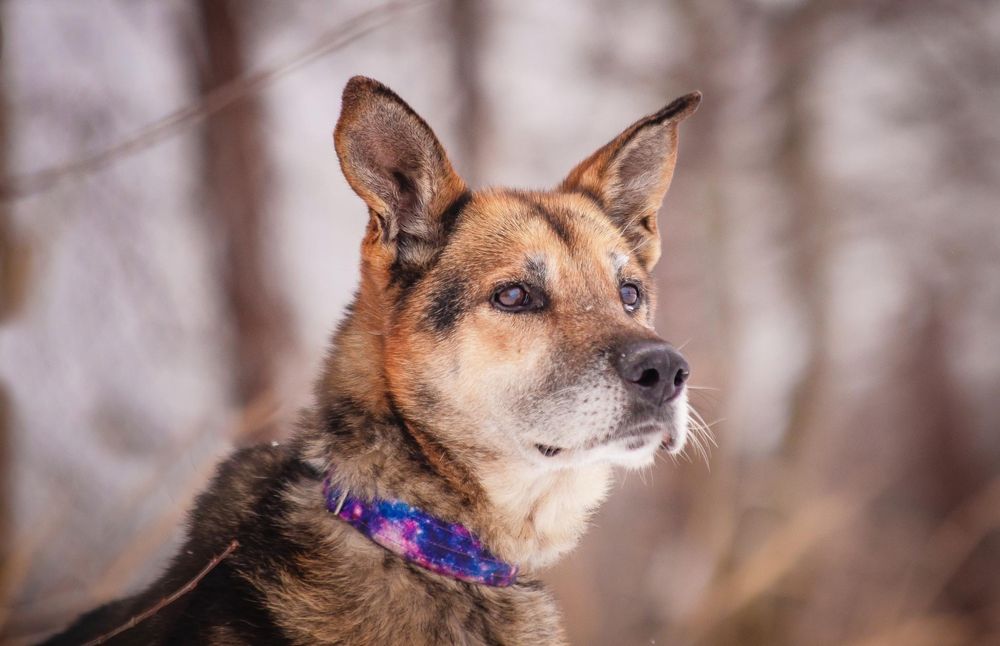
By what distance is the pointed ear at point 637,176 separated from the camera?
10.4 feet

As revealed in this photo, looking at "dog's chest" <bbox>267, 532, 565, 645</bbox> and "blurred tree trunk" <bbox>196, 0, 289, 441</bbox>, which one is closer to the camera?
"dog's chest" <bbox>267, 532, 565, 645</bbox>

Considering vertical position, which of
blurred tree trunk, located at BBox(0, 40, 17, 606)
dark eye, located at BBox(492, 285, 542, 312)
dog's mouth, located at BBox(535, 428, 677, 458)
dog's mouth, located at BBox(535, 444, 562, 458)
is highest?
dark eye, located at BBox(492, 285, 542, 312)

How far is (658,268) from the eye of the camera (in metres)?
7.69

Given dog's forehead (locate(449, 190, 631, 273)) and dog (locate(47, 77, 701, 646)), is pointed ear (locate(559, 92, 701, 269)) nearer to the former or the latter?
dog's forehead (locate(449, 190, 631, 273))

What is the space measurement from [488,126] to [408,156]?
529 centimetres

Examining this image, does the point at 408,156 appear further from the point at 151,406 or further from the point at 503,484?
the point at 151,406

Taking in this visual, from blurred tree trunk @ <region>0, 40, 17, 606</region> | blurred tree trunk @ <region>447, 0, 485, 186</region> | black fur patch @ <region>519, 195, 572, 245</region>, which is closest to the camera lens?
black fur patch @ <region>519, 195, 572, 245</region>

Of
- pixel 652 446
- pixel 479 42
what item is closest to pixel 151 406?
pixel 652 446

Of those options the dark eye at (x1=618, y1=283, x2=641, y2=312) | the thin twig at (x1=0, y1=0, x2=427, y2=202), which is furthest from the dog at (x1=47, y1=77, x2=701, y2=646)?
the thin twig at (x1=0, y1=0, x2=427, y2=202)

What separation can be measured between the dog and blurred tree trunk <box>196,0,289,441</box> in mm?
4214

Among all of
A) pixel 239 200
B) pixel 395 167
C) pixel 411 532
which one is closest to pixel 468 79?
pixel 239 200

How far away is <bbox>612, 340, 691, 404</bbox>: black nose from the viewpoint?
8.22 ft

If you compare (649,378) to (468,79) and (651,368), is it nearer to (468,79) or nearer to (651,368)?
(651,368)

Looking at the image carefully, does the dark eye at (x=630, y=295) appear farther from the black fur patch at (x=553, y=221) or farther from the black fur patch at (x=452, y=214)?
the black fur patch at (x=452, y=214)
